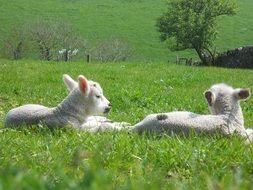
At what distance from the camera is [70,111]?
30.6 feet

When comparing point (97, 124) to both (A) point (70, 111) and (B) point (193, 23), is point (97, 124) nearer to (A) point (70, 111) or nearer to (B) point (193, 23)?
(A) point (70, 111)

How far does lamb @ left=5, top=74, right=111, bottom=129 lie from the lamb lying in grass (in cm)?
149

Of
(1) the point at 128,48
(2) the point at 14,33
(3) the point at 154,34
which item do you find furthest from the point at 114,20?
(2) the point at 14,33

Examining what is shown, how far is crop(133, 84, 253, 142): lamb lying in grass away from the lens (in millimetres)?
7547

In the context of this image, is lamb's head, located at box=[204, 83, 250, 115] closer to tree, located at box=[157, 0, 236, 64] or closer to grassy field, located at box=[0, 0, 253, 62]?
tree, located at box=[157, 0, 236, 64]

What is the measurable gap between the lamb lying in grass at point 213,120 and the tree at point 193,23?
57.8 m

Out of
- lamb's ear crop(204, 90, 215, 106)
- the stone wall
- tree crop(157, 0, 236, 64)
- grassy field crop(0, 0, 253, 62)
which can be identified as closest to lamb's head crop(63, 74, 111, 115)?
lamb's ear crop(204, 90, 215, 106)

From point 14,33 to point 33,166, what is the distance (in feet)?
239

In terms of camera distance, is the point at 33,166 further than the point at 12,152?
No

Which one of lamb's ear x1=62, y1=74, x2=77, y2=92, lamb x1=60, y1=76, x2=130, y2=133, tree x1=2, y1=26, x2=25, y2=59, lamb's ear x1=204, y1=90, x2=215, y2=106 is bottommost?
tree x1=2, y1=26, x2=25, y2=59

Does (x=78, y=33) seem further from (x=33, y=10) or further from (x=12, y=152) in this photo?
(x=12, y=152)

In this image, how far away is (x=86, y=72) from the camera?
23.5 m

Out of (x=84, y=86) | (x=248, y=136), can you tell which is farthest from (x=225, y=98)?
(x=84, y=86)

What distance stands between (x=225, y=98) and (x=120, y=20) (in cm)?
8501
